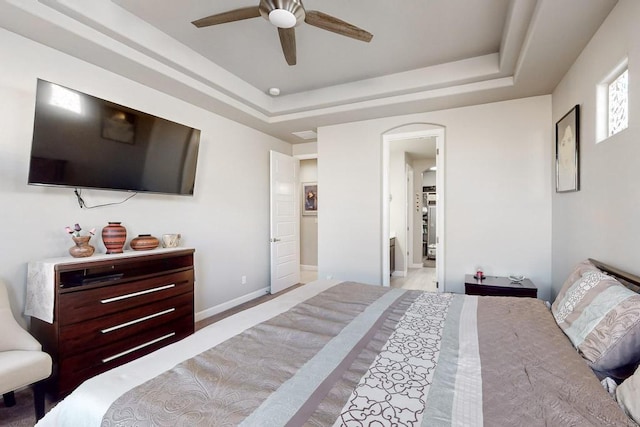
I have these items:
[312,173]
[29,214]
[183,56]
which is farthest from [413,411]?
[312,173]

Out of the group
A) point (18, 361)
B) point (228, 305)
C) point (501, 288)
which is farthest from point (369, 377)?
point (228, 305)

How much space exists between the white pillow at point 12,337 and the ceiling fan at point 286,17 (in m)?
2.29

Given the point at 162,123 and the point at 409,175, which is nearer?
the point at 162,123

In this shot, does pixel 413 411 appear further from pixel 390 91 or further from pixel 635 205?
pixel 390 91

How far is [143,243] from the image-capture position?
274 cm

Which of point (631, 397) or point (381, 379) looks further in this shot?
point (381, 379)

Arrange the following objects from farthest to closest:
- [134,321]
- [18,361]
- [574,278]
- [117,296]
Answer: [134,321]
[117,296]
[574,278]
[18,361]

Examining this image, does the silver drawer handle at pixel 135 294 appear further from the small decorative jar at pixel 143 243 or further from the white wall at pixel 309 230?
the white wall at pixel 309 230

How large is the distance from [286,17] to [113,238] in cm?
217

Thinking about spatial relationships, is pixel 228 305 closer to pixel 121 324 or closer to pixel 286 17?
pixel 121 324

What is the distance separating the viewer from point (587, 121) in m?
2.30

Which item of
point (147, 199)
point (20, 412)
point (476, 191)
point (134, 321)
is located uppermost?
point (476, 191)

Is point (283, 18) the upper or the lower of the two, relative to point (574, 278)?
upper

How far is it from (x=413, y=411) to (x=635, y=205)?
1.75 meters
